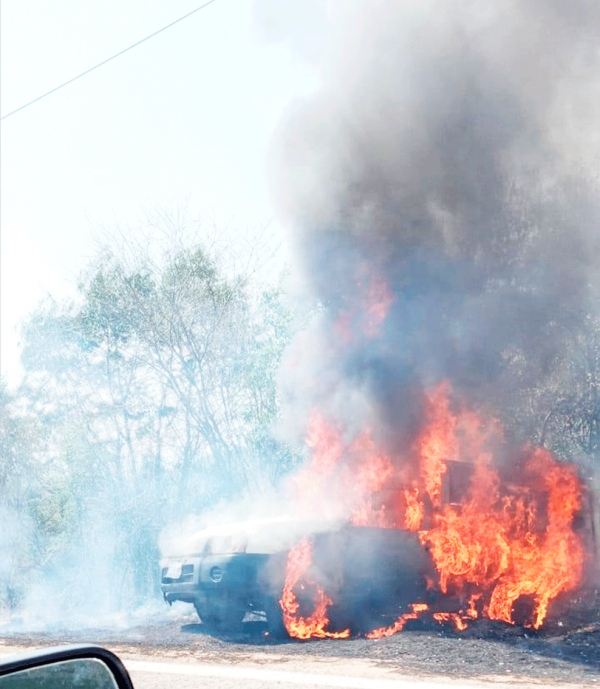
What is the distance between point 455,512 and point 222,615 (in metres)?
3.75

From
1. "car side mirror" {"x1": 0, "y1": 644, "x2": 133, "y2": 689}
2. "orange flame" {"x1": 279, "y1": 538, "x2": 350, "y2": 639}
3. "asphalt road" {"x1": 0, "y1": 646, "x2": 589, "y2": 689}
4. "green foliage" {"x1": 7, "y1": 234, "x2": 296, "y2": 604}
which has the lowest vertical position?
"asphalt road" {"x1": 0, "y1": 646, "x2": 589, "y2": 689}

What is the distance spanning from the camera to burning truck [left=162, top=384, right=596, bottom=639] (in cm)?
895

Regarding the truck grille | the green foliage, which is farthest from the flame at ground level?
the green foliage

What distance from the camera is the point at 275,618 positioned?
895 centimetres

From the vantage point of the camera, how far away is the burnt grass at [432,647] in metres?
6.96

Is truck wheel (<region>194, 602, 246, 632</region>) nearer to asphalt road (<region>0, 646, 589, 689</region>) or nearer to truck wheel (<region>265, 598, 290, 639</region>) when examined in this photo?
truck wheel (<region>265, 598, 290, 639</region>)

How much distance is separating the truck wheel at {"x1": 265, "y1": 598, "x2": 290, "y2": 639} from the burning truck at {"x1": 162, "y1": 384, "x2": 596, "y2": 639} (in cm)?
1

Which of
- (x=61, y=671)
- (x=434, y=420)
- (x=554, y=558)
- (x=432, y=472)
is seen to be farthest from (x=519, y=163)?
(x=61, y=671)

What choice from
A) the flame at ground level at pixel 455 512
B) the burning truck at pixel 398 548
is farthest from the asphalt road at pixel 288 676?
the flame at ground level at pixel 455 512

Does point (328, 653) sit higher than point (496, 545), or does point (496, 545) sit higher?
point (496, 545)

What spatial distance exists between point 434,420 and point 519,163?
550 cm

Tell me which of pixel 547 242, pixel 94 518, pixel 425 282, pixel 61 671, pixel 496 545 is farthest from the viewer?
pixel 94 518

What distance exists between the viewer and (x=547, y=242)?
14.9m

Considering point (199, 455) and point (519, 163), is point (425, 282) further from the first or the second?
point (199, 455)
